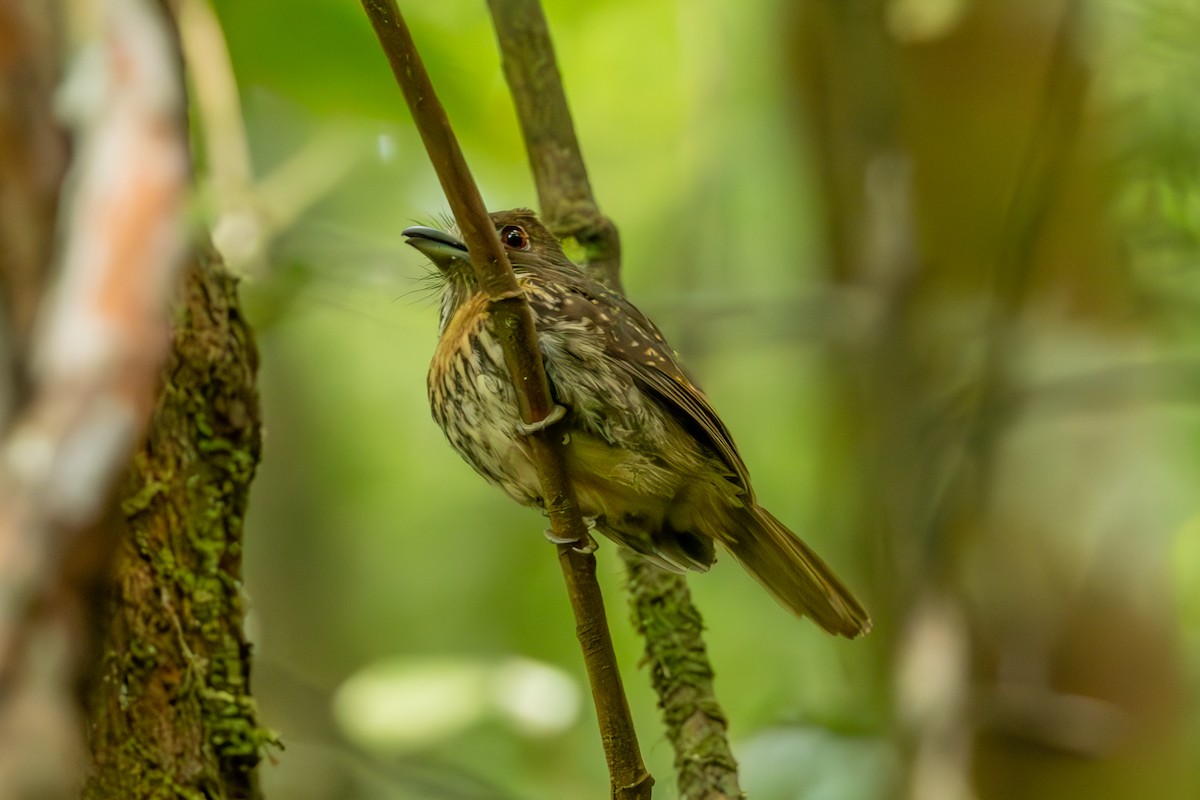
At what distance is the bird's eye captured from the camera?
3.01 m

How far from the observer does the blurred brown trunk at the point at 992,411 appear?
3.75 meters

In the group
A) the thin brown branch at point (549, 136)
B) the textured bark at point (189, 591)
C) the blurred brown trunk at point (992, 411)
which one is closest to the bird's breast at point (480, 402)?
the textured bark at point (189, 591)

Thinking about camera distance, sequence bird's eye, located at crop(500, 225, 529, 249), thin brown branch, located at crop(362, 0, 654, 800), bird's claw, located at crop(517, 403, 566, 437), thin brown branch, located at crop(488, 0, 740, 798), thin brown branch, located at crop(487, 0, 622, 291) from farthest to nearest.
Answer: thin brown branch, located at crop(487, 0, 622, 291) < bird's eye, located at crop(500, 225, 529, 249) < thin brown branch, located at crop(488, 0, 740, 798) < bird's claw, located at crop(517, 403, 566, 437) < thin brown branch, located at crop(362, 0, 654, 800)

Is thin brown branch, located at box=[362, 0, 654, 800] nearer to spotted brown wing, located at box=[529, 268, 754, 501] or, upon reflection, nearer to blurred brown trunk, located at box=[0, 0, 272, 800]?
spotted brown wing, located at box=[529, 268, 754, 501]

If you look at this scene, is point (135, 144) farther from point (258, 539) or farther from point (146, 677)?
point (258, 539)

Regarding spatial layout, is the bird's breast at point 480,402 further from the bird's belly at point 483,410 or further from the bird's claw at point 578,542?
the bird's claw at point 578,542

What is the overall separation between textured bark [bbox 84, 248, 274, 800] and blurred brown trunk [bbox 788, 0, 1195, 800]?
1.73 meters

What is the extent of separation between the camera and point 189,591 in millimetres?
2613

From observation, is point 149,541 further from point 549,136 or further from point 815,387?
point 815,387

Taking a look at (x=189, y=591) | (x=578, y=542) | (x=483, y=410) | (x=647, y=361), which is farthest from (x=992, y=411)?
(x=189, y=591)

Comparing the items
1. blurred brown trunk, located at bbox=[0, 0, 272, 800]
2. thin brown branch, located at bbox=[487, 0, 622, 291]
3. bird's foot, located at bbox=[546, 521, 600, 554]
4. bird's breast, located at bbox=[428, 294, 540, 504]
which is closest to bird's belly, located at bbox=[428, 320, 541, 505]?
bird's breast, located at bbox=[428, 294, 540, 504]

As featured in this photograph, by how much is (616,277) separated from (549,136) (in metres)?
0.39

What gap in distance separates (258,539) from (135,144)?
2391mm

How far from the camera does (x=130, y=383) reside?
2.38m
